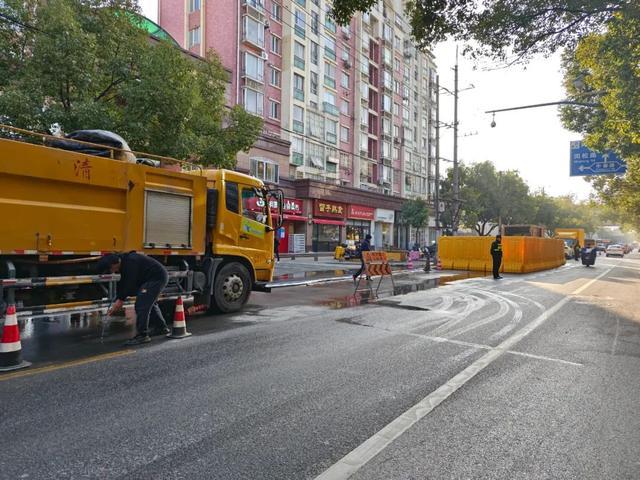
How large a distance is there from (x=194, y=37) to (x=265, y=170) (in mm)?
12248

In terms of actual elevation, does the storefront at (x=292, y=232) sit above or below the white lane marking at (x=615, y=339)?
above

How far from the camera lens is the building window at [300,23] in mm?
36281

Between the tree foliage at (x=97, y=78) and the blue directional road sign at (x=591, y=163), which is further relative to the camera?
the blue directional road sign at (x=591, y=163)

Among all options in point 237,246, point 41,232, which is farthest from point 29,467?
point 237,246

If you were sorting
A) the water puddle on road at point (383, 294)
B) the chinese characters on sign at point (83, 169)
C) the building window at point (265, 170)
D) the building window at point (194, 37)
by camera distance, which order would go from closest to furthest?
the chinese characters on sign at point (83, 169), the water puddle on road at point (383, 294), the building window at point (265, 170), the building window at point (194, 37)

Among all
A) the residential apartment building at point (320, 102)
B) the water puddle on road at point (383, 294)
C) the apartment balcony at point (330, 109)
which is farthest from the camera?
the apartment balcony at point (330, 109)

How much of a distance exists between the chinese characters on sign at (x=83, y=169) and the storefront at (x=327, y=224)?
29750 millimetres

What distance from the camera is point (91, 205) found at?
6.85 meters

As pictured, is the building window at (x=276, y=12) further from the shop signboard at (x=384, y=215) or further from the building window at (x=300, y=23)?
the shop signboard at (x=384, y=215)

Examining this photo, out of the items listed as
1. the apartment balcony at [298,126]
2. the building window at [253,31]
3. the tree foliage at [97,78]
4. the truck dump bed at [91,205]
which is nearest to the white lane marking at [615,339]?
the truck dump bed at [91,205]

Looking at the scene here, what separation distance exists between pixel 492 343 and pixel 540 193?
251 ft

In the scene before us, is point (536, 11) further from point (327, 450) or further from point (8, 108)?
point (8, 108)

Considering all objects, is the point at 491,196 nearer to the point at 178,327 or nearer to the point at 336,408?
the point at 178,327

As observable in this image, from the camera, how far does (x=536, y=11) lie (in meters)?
9.12
